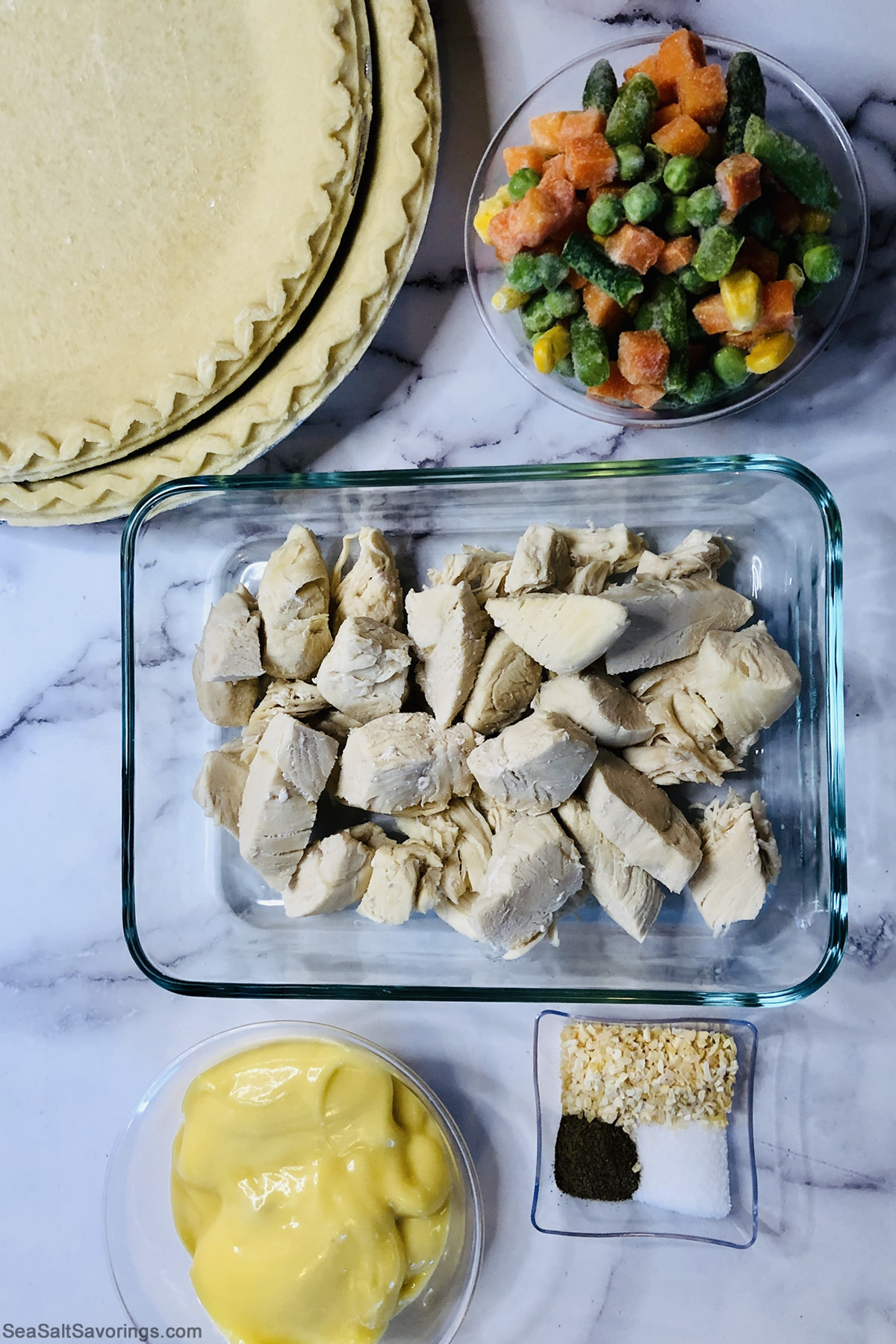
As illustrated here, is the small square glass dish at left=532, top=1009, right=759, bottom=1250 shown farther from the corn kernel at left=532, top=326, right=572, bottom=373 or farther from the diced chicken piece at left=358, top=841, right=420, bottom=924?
the corn kernel at left=532, top=326, right=572, bottom=373

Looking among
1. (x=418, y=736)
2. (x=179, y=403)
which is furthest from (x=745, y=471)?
(x=179, y=403)

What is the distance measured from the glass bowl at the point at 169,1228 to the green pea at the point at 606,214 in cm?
136

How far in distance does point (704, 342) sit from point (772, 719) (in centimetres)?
57

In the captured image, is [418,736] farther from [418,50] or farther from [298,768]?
[418,50]

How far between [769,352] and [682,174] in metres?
0.27

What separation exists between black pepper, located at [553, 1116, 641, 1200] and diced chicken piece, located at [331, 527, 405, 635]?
0.92m

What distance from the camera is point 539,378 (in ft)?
5.05

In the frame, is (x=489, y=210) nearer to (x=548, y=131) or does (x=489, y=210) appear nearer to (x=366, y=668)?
(x=548, y=131)

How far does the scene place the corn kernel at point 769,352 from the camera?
4.59ft

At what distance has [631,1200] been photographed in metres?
1.68

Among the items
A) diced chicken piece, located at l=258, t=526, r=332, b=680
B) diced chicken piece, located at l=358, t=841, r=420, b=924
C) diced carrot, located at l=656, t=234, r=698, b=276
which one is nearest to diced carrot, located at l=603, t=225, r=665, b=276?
diced carrot, located at l=656, t=234, r=698, b=276

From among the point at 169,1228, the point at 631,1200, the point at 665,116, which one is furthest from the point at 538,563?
the point at 169,1228

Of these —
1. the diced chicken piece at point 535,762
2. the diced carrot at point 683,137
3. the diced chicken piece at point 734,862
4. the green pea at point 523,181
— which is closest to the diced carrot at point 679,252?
the diced carrot at point 683,137

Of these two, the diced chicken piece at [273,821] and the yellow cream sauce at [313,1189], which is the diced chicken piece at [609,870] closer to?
the diced chicken piece at [273,821]
